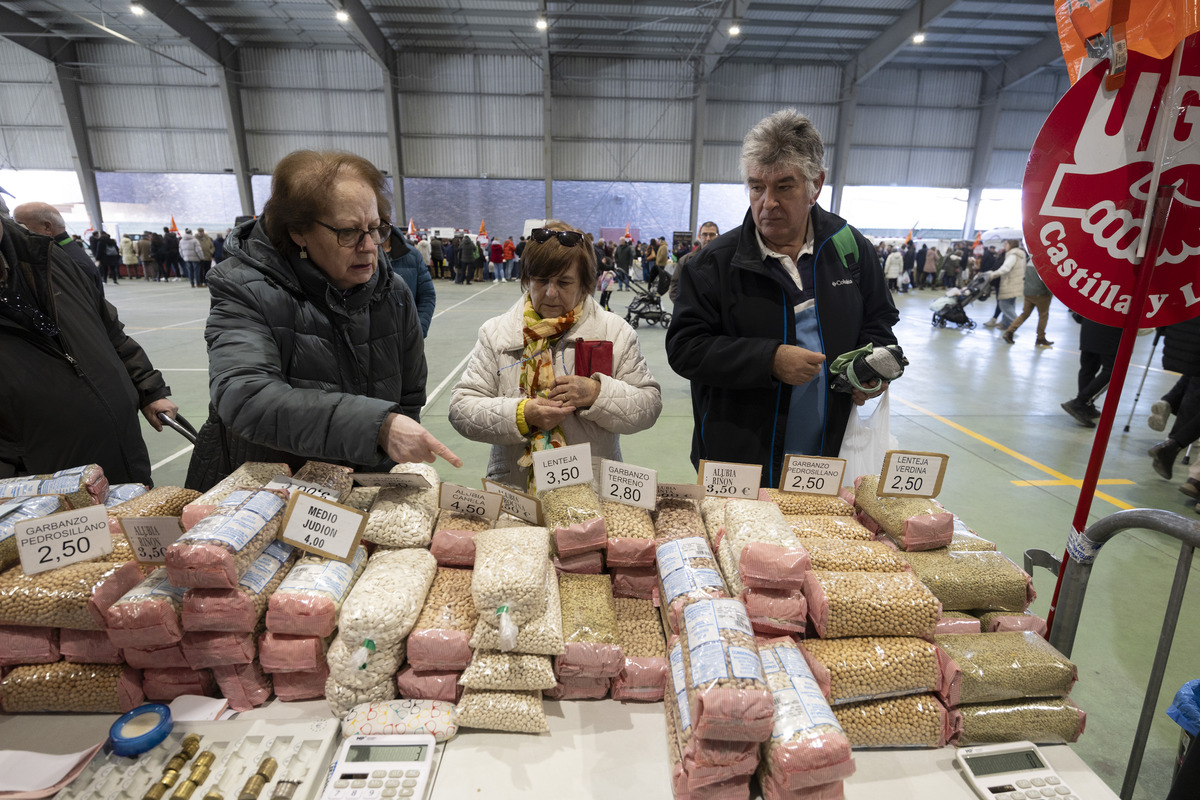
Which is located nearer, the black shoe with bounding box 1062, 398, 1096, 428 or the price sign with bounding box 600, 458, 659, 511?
the price sign with bounding box 600, 458, 659, 511

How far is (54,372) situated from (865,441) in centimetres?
247

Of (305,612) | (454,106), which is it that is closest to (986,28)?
(454,106)

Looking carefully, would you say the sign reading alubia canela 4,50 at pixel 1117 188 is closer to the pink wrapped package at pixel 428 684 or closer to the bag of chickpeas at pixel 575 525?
the bag of chickpeas at pixel 575 525

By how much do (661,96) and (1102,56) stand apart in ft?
63.0

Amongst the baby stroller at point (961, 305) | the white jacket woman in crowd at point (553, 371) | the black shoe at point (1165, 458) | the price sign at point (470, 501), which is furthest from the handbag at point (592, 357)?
the baby stroller at point (961, 305)

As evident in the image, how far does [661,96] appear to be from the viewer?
1814cm

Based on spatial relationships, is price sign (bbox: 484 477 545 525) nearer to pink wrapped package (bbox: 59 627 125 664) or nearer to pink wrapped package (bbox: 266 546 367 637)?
pink wrapped package (bbox: 266 546 367 637)

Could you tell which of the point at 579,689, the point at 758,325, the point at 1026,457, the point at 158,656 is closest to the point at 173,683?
the point at 158,656

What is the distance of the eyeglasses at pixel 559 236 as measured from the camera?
1672 millimetres

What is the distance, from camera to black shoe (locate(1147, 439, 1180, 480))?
378 cm

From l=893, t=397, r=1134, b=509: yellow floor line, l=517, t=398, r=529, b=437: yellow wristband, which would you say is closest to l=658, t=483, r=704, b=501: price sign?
l=517, t=398, r=529, b=437: yellow wristband

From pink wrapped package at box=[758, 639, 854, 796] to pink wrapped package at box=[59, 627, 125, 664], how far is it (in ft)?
3.67

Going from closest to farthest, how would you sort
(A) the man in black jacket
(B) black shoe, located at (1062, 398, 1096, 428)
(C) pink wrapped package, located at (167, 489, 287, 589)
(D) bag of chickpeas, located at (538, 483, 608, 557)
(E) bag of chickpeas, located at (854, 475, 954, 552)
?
(C) pink wrapped package, located at (167, 489, 287, 589) < (D) bag of chickpeas, located at (538, 483, 608, 557) < (E) bag of chickpeas, located at (854, 475, 954, 552) < (A) the man in black jacket < (B) black shoe, located at (1062, 398, 1096, 428)

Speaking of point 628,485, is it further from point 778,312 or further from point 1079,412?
point 1079,412
